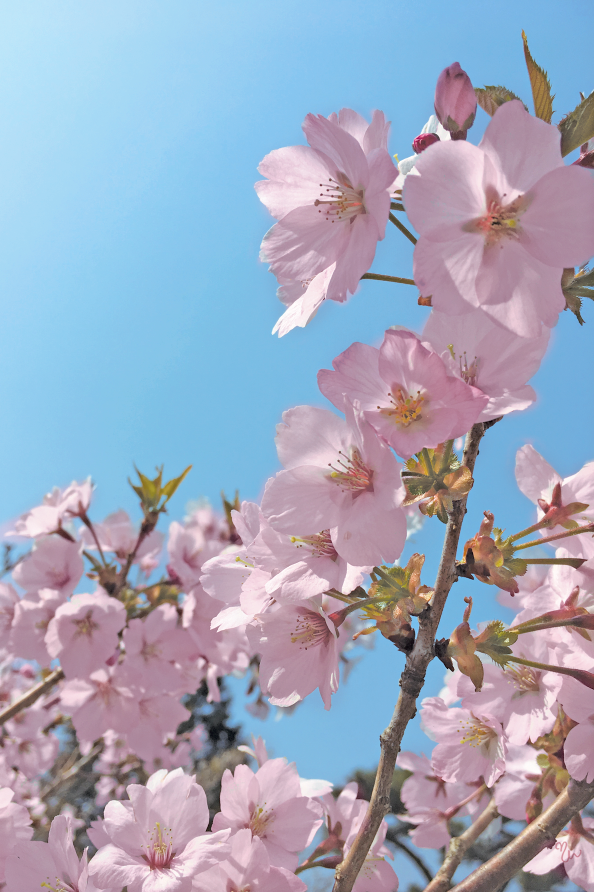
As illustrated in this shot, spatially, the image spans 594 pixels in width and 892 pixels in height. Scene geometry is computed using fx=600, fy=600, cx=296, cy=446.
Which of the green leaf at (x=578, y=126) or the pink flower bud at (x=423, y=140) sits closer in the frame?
the green leaf at (x=578, y=126)

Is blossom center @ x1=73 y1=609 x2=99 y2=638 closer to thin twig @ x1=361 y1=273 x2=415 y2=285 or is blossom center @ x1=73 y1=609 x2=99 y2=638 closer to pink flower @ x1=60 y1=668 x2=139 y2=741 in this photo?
pink flower @ x1=60 y1=668 x2=139 y2=741

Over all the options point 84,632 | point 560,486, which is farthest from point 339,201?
point 84,632

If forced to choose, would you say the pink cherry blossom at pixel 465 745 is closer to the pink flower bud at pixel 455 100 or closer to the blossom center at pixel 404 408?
the blossom center at pixel 404 408

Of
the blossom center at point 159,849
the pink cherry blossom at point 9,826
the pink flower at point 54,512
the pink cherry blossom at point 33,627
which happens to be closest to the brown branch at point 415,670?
the blossom center at point 159,849

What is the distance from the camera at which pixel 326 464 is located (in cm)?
98

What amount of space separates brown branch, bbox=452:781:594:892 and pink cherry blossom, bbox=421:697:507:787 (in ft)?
0.50

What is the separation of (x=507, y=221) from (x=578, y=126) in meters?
0.27

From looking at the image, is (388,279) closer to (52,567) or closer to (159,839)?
(159,839)

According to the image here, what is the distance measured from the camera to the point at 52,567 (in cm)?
257

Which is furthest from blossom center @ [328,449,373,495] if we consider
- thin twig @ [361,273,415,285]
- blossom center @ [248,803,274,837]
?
blossom center @ [248,803,274,837]

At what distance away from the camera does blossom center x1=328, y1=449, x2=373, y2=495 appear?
3.11ft

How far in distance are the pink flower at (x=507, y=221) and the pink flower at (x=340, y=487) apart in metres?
0.24

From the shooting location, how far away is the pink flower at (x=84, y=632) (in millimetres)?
2312

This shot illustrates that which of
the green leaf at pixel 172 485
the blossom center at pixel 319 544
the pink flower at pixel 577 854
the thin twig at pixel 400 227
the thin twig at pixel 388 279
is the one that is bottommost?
the pink flower at pixel 577 854
